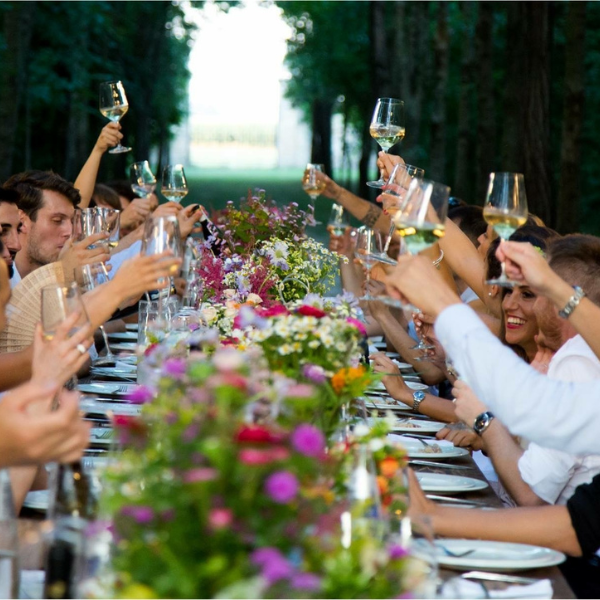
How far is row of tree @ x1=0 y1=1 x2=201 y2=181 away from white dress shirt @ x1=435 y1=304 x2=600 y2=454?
1164cm

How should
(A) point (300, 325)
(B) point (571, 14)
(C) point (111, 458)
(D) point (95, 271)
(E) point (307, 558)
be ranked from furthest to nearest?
(B) point (571, 14) < (D) point (95, 271) < (A) point (300, 325) < (C) point (111, 458) < (E) point (307, 558)

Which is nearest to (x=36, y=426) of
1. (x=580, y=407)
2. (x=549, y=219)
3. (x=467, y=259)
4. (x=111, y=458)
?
(x=111, y=458)

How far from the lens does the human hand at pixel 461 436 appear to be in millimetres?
3799

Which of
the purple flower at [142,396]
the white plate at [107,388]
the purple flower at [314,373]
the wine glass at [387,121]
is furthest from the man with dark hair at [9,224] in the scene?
the purple flower at [142,396]

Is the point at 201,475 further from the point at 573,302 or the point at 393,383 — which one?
the point at 393,383

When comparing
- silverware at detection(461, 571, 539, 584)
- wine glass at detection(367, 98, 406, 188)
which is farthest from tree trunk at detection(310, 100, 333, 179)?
silverware at detection(461, 571, 539, 584)

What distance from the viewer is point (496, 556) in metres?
2.43

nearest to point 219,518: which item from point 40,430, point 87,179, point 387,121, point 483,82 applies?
point 40,430

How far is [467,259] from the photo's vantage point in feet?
15.0

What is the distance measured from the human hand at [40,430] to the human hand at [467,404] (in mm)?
1742

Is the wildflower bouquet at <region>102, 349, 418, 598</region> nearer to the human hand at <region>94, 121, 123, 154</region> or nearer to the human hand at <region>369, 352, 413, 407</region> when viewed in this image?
the human hand at <region>369, 352, 413, 407</region>

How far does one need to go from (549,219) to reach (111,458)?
10.1 m

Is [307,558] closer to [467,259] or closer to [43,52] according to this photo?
[467,259]

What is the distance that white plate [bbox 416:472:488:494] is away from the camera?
307cm
